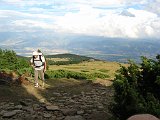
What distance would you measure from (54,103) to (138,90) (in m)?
6.42

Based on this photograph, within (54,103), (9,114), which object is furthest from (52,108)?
(9,114)

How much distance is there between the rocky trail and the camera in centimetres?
1673

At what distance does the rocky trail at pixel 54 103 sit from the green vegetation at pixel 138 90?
2.53 m

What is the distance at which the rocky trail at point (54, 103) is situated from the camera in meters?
16.7

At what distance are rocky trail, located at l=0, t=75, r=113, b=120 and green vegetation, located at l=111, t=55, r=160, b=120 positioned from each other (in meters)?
2.53

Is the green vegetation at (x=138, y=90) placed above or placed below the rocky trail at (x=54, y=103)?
above

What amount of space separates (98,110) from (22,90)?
238 inches

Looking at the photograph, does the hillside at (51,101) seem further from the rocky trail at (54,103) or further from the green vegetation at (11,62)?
the green vegetation at (11,62)

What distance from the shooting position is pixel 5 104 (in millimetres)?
18922

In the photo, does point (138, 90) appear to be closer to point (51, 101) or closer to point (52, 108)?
point (52, 108)

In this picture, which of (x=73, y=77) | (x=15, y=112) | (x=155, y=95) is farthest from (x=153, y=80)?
(x=73, y=77)

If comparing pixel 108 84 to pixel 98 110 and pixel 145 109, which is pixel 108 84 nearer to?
pixel 98 110

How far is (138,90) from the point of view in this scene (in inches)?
548

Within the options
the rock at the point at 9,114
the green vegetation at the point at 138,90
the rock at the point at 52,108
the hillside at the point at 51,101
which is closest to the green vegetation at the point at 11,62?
the hillside at the point at 51,101
